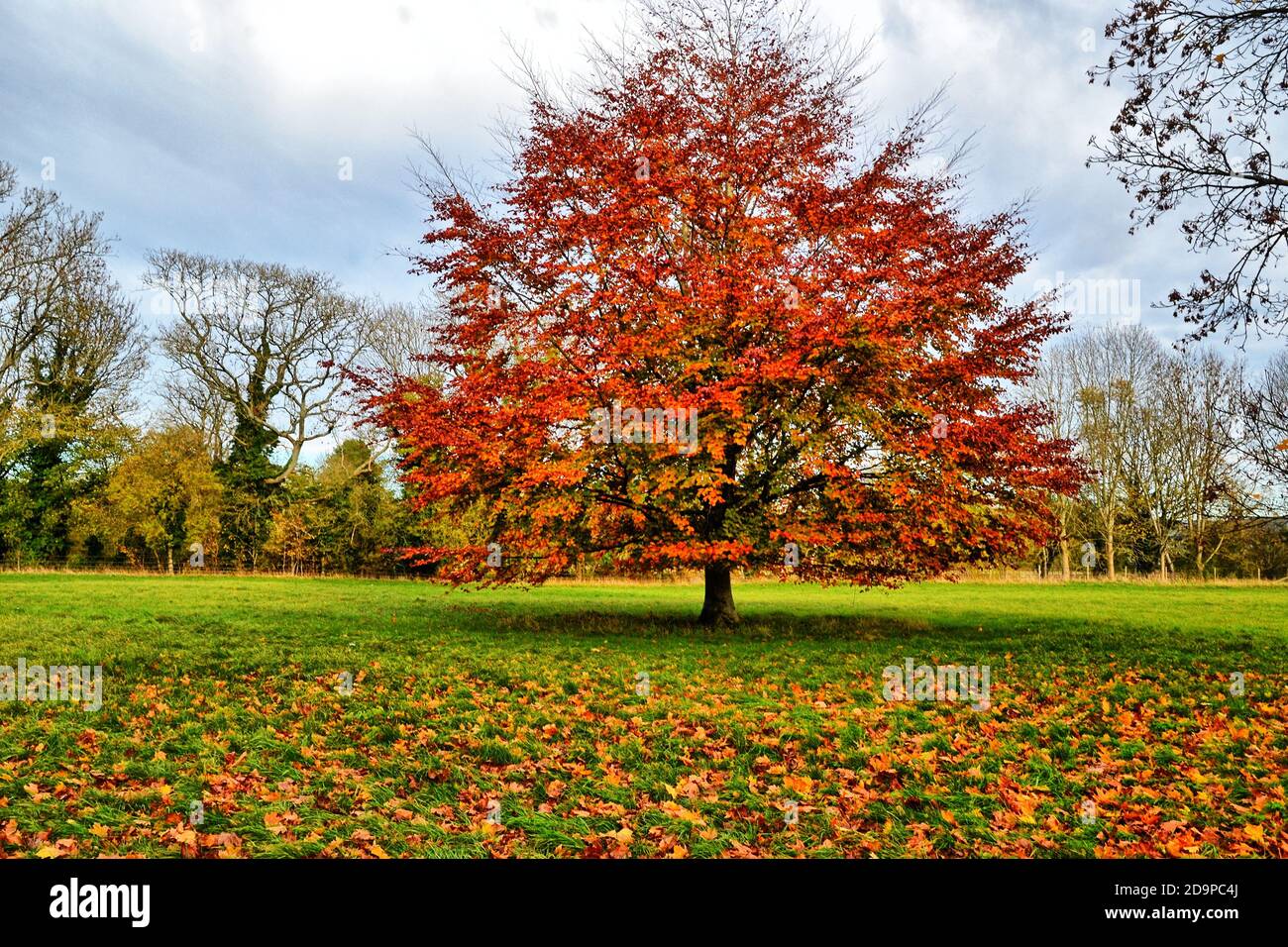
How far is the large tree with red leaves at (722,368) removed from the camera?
448 inches

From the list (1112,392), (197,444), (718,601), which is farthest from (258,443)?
(1112,392)

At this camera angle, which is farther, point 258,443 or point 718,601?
point 258,443

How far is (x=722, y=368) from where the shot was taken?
38.0ft

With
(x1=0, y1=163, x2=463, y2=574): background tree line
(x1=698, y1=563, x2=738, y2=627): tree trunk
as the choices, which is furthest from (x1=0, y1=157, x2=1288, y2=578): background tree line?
(x1=698, y1=563, x2=738, y2=627): tree trunk

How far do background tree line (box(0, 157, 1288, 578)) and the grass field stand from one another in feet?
73.3

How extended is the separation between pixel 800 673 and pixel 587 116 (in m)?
10.6

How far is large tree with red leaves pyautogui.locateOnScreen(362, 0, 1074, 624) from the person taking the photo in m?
11.4

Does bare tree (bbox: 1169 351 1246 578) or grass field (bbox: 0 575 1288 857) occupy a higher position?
bare tree (bbox: 1169 351 1246 578)

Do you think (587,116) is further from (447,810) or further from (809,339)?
(447,810)

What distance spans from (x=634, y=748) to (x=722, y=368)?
6825 millimetres

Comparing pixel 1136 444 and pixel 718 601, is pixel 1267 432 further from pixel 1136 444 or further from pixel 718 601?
pixel 1136 444

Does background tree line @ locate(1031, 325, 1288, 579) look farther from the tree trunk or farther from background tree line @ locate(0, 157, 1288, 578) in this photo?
the tree trunk
